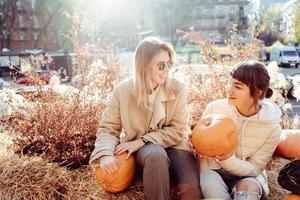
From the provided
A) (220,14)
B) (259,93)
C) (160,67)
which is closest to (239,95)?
(259,93)

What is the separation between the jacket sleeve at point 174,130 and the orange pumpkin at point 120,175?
22 cm

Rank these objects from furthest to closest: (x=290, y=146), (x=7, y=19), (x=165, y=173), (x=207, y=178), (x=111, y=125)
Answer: (x=7, y=19), (x=290, y=146), (x=111, y=125), (x=207, y=178), (x=165, y=173)

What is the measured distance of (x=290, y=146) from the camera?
2.84 m

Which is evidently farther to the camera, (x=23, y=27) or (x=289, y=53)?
(x=23, y=27)

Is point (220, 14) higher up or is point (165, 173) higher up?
point (220, 14)

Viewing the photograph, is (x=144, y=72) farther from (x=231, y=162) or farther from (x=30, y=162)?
(x=30, y=162)

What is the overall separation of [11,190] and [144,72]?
4.35 ft

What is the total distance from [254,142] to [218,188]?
447mm

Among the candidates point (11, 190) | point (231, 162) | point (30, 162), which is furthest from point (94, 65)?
point (231, 162)

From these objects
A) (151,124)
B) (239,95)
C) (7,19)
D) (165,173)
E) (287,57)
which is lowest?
Answer: (287,57)

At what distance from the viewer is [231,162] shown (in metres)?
2.42

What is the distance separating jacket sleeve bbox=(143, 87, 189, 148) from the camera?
251cm

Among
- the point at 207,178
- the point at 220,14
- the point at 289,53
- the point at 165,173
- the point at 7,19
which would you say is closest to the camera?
the point at 165,173

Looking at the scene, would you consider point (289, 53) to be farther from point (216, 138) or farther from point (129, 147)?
point (129, 147)
